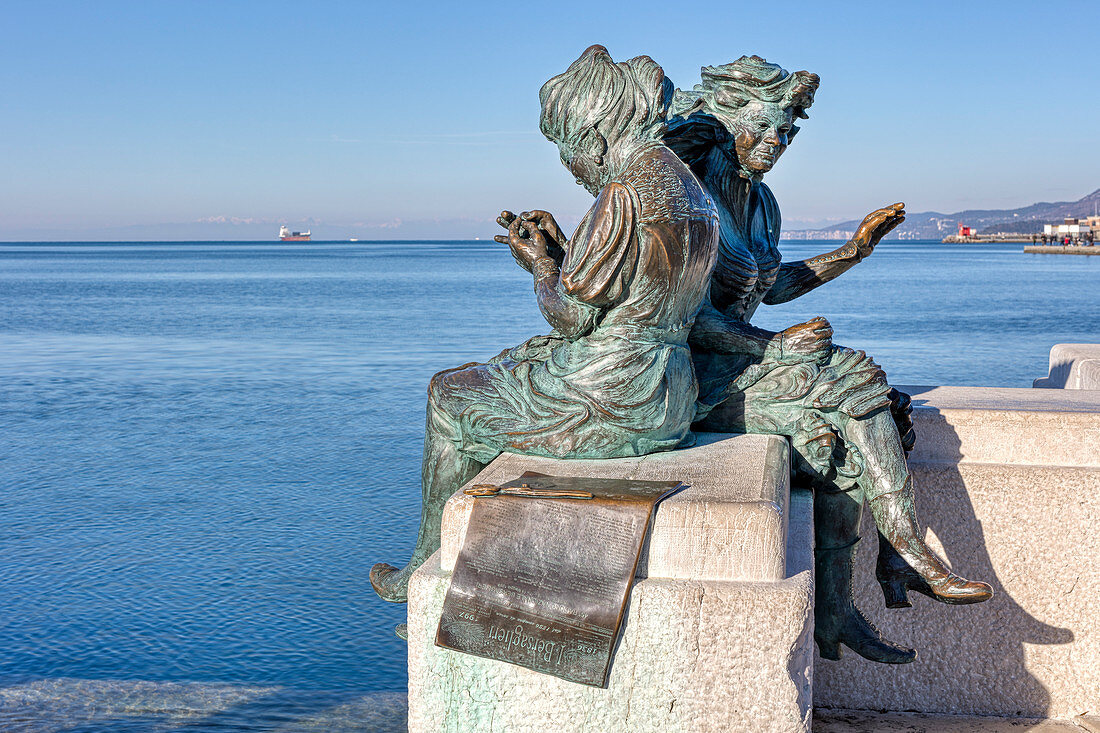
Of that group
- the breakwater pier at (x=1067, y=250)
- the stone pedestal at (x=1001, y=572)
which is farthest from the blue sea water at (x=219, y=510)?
the breakwater pier at (x=1067, y=250)

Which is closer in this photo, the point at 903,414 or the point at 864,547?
the point at 903,414

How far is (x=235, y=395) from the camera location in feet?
45.5

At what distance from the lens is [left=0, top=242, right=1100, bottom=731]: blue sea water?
5.67 metres

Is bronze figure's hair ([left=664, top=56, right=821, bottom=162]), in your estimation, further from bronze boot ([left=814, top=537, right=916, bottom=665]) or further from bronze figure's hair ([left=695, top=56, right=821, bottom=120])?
bronze boot ([left=814, top=537, right=916, bottom=665])

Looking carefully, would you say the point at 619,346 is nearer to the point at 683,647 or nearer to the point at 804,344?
the point at 804,344

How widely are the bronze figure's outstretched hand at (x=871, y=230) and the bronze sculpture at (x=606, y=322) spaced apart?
3.64ft

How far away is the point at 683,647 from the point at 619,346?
1.02 metres

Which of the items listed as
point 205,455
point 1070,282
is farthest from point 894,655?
point 1070,282

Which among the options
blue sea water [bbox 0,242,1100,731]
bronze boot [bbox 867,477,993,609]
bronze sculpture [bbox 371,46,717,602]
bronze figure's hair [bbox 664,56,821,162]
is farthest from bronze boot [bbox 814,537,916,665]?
blue sea water [bbox 0,242,1100,731]

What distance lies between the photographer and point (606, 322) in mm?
3512

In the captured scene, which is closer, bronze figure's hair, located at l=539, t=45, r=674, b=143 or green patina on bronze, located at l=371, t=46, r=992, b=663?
green patina on bronze, located at l=371, t=46, r=992, b=663

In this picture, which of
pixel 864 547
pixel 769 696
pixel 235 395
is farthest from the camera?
pixel 235 395

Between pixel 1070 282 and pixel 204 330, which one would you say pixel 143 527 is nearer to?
pixel 204 330

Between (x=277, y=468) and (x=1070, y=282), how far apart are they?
139ft
